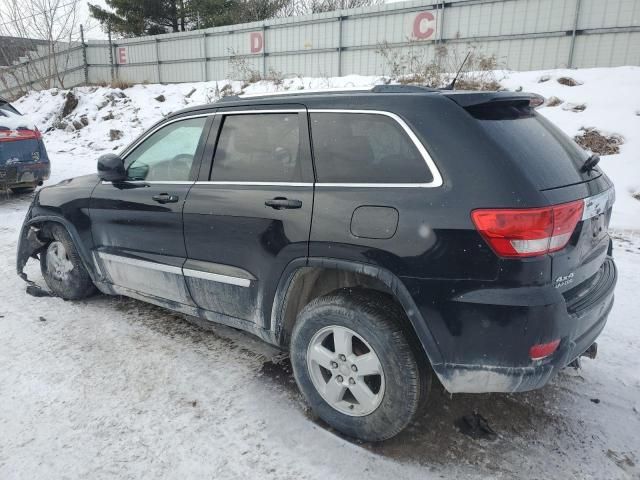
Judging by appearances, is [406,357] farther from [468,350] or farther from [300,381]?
[300,381]

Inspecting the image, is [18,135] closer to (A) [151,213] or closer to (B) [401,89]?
(A) [151,213]

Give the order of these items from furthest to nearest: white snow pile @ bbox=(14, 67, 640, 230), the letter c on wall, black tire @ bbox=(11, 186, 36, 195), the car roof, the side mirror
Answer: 1. the letter c on wall
2. black tire @ bbox=(11, 186, 36, 195)
3. white snow pile @ bbox=(14, 67, 640, 230)
4. the side mirror
5. the car roof

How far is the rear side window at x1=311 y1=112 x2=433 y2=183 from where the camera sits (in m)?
2.32

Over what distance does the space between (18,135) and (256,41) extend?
11626 millimetres

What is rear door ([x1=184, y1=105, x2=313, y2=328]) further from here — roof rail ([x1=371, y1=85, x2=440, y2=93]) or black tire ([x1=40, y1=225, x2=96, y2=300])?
black tire ([x1=40, y1=225, x2=96, y2=300])

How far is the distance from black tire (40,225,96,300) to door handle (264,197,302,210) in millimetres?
2277

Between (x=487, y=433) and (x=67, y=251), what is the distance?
11.7 ft

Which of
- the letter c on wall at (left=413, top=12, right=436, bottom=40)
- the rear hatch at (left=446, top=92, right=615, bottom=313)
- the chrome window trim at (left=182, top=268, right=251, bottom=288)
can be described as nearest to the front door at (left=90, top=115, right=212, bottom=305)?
the chrome window trim at (left=182, top=268, right=251, bottom=288)

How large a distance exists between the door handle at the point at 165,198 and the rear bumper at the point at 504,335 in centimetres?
193

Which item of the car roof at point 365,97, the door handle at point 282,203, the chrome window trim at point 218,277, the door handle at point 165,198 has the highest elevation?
the car roof at point 365,97

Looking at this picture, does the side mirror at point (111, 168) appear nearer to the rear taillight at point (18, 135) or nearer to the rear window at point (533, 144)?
the rear window at point (533, 144)

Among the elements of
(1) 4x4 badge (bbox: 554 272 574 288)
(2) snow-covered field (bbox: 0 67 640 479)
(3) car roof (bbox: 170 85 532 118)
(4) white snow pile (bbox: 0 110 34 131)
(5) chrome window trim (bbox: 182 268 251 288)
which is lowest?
(2) snow-covered field (bbox: 0 67 640 479)

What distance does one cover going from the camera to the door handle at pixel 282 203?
261cm

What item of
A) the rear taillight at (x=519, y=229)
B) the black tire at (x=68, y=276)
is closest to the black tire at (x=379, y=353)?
the rear taillight at (x=519, y=229)
